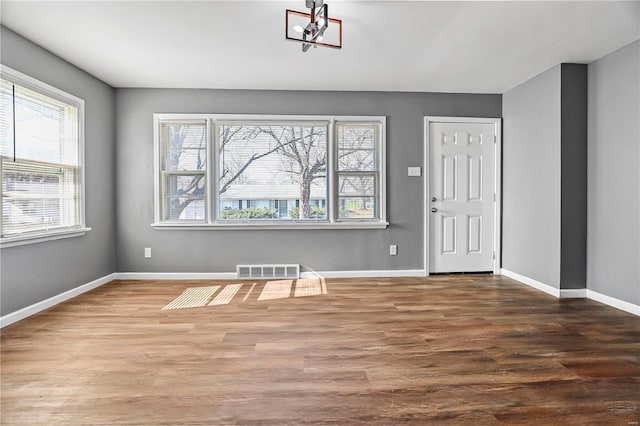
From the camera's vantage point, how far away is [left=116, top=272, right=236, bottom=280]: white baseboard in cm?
468

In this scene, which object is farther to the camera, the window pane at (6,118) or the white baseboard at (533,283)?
the white baseboard at (533,283)

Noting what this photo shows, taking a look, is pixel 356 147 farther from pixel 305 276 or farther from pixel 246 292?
pixel 246 292

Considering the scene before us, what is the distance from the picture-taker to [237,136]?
15.5ft

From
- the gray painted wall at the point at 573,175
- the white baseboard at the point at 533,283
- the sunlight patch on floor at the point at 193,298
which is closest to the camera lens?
the sunlight patch on floor at the point at 193,298

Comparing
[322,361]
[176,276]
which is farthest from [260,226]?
[322,361]

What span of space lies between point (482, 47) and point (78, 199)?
438 centimetres

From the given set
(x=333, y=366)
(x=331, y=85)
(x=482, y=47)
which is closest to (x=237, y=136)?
(x=331, y=85)

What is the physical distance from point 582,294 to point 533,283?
50 centimetres

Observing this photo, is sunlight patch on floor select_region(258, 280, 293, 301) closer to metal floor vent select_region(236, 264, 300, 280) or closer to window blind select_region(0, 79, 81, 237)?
metal floor vent select_region(236, 264, 300, 280)

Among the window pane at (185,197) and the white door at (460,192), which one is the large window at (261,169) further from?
the white door at (460,192)

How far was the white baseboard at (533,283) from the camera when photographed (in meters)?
3.92

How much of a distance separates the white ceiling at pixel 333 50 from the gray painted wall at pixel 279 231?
0.29 metres

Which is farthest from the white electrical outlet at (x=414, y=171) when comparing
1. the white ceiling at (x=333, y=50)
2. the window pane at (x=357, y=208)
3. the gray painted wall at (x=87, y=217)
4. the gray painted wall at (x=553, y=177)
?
the gray painted wall at (x=87, y=217)

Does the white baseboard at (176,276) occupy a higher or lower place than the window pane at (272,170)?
lower
